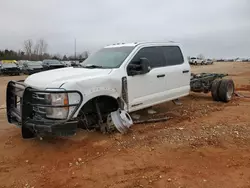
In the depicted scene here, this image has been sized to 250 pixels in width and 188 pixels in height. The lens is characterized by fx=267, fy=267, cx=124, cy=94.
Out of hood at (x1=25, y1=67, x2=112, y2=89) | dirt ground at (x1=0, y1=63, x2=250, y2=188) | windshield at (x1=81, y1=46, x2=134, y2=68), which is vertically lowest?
dirt ground at (x1=0, y1=63, x2=250, y2=188)

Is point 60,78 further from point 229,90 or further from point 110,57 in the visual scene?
point 229,90

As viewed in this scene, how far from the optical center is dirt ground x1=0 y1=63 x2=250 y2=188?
3688 millimetres

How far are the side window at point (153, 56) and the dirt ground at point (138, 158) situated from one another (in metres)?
1.47

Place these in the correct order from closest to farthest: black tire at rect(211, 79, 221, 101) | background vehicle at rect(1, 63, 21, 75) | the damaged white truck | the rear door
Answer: the damaged white truck
the rear door
black tire at rect(211, 79, 221, 101)
background vehicle at rect(1, 63, 21, 75)

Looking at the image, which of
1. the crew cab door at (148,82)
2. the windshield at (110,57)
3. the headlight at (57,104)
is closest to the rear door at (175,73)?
the crew cab door at (148,82)

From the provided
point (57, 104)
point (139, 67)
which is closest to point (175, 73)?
point (139, 67)

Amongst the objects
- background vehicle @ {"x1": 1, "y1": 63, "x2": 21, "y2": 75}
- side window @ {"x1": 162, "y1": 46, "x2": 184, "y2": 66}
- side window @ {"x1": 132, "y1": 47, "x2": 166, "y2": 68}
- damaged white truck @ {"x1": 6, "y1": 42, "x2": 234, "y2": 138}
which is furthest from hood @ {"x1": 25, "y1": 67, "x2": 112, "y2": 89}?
background vehicle @ {"x1": 1, "y1": 63, "x2": 21, "y2": 75}

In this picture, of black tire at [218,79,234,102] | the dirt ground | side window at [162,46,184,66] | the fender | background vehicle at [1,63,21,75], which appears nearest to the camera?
the dirt ground

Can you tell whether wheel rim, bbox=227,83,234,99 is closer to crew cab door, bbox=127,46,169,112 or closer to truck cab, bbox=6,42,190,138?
truck cab, bbox=6,42,190,138

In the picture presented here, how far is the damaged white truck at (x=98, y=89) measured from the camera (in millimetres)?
4488

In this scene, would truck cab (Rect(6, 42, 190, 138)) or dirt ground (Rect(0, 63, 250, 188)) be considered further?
truck cab (Rect(6, 42, 190, 138))

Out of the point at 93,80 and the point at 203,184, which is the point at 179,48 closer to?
the point at 93,80

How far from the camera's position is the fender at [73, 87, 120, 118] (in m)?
4.73

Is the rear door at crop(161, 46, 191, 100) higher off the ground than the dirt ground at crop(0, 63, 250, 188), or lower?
higher
